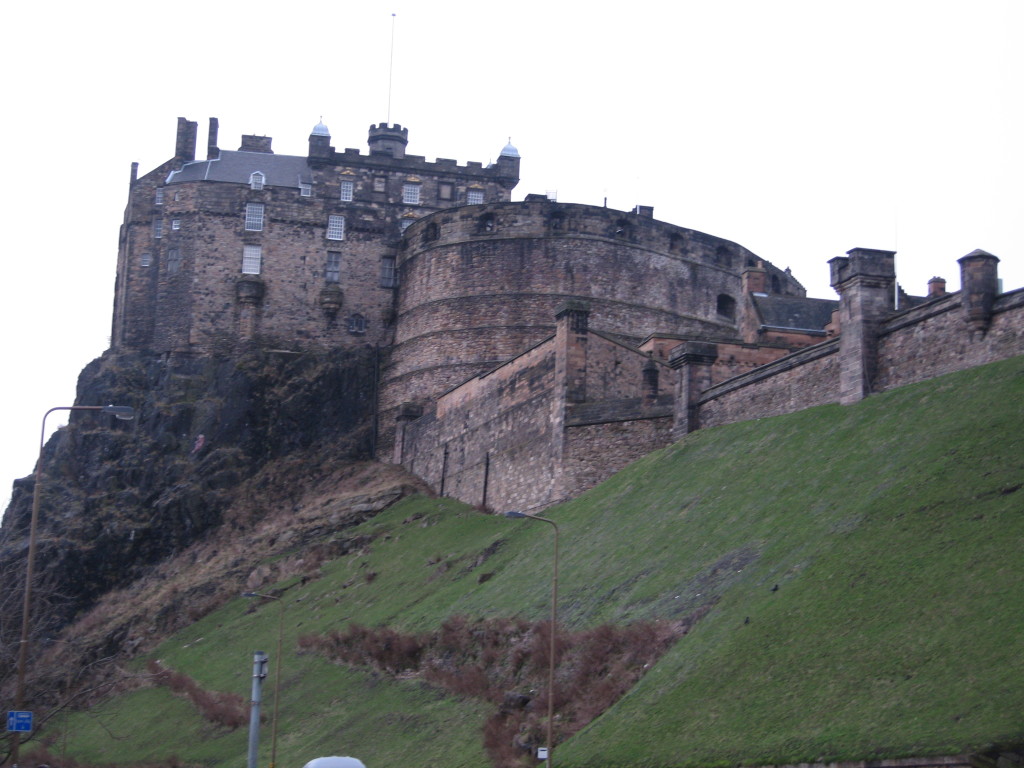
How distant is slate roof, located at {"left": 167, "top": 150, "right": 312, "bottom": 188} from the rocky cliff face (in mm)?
9675

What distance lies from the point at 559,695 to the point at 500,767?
266 centimetres

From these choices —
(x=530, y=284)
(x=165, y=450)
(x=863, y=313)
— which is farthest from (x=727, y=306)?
(x=863, y=313)

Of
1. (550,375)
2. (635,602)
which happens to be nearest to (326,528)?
(550,375)

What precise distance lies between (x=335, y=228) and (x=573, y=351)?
87.1 ft

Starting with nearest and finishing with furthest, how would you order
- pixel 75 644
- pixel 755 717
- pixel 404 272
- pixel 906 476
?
1. pixel 755 717
2. pixel 906 476
3. pixel 75 644
4. pixel 404 272

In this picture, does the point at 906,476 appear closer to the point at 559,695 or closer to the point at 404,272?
the point at 559,695

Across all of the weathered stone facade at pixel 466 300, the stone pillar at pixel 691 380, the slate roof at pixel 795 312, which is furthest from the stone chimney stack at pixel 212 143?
the stone pillar at pixel 691 380

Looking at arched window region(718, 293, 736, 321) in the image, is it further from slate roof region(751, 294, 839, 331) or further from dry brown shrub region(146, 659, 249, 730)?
dry brown shrub region(146, 659, 249, 730)

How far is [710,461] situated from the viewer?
4034 cm

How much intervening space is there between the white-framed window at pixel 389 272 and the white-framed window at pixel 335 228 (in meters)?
2.43

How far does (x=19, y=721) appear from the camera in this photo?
24.7 m

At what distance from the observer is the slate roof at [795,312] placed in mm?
57750

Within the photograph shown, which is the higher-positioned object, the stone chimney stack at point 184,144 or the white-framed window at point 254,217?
the stone chimney stack at point 184,144

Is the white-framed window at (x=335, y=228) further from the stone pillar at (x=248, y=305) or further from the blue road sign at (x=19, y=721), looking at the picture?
the blue road sign at (x=19, y=721)
